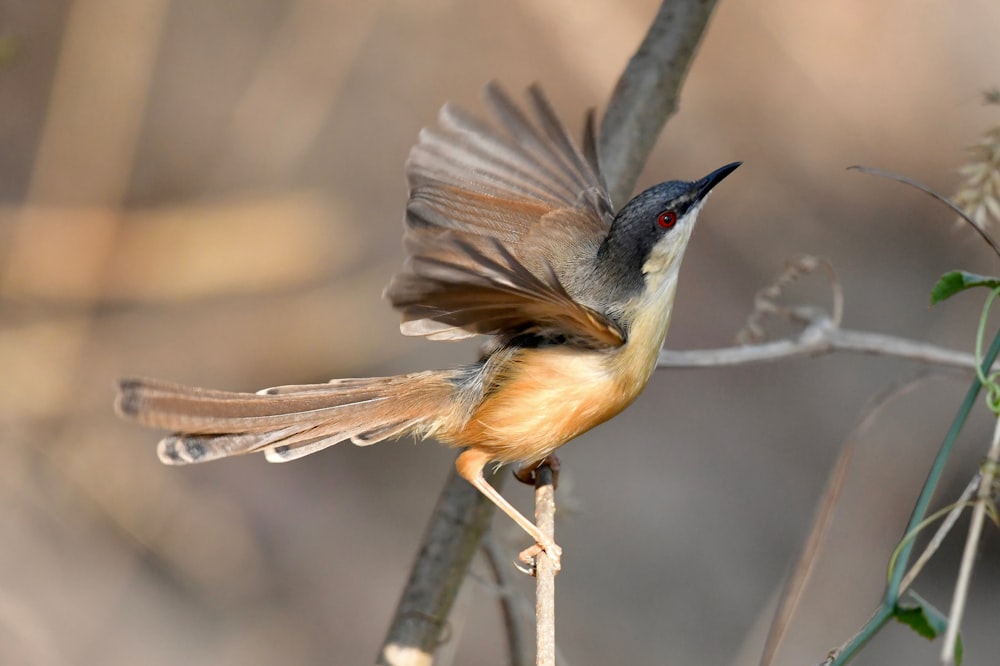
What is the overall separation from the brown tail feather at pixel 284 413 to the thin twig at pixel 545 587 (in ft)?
1.20

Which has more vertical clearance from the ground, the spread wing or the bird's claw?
the spread wing

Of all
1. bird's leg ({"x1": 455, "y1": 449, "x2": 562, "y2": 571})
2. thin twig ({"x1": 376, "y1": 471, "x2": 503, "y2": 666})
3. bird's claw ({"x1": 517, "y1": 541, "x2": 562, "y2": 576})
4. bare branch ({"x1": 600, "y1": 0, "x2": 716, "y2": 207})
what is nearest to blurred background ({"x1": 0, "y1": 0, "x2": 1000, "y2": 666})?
bird's claw ({"x1": 517, "y1": 541, "x2": 562, "y2": 576})

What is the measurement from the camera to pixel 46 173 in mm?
5207

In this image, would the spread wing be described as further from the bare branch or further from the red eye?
the red eye

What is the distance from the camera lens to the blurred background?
525 cm

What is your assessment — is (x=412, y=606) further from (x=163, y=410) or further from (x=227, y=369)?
(x=227, y=369)

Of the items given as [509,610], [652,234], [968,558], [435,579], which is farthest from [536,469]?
[968,558]

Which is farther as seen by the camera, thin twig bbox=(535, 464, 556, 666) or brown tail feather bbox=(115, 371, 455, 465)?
brown tail feather bbox=(115, 371, 455, 465)

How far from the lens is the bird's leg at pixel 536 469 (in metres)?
2.96

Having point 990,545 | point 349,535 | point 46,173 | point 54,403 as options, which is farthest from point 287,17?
point 990,545

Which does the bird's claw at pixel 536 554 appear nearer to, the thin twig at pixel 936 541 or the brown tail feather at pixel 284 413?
the brown tail feather at pixel 284 413

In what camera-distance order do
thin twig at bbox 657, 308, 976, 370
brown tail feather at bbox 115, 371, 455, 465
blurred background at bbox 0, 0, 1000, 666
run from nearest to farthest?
brown tail feather at bbox 115, 371, 455, 465 → thin twig at bbox 657, 308, 976, 370 → blurred background at bbox 0, 0, 1000, 666

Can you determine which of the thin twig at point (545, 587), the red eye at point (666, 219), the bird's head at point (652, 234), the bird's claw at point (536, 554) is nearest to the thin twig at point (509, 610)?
the bird's claw at point (536, 554)

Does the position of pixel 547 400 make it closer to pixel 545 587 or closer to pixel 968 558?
pixel 545 587
